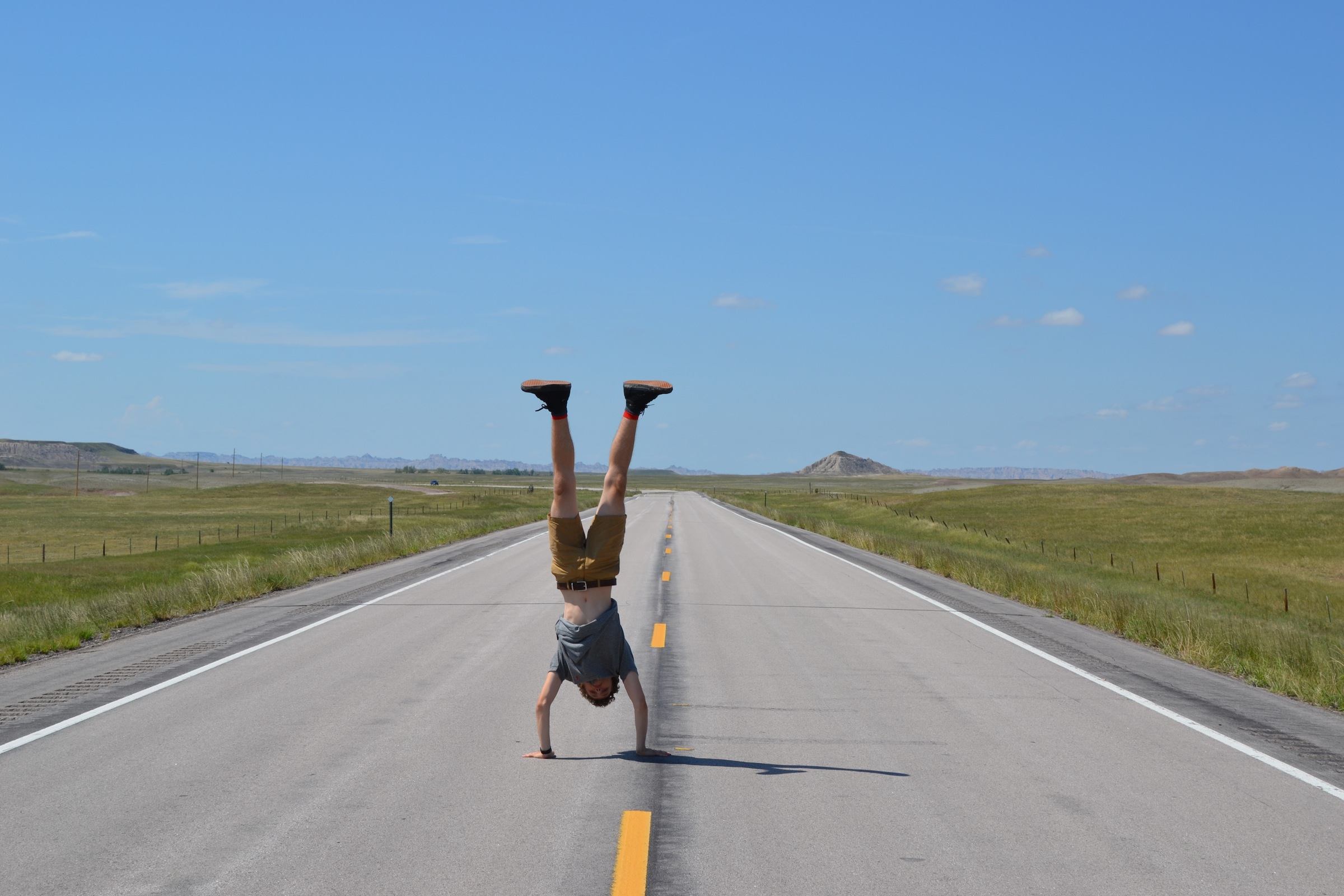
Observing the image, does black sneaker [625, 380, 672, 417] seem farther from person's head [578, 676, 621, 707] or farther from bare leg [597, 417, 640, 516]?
person's head [578, 676, 621, 707]

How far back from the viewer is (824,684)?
10297mm

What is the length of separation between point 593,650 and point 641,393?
1.70m

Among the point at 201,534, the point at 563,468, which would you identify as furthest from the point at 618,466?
the point at 201,534

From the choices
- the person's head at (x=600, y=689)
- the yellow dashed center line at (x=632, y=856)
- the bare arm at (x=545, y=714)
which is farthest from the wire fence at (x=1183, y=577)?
the yellow dashed center line at (x=632, y=856)

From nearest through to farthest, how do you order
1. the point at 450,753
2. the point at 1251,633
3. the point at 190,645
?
the point at 450,753 < the point at 190,645 < the point at 1251,633

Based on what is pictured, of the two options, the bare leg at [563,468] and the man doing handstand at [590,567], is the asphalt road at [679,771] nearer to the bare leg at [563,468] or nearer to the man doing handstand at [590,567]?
the man doing handstand at [590,567]

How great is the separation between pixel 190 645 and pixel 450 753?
6.87 m

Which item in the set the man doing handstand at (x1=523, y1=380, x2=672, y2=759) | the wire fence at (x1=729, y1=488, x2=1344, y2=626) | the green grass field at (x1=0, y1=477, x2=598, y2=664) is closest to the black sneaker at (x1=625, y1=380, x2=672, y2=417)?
the man doing handstand at (x1=523, y1=380, x2=672, y2=759)

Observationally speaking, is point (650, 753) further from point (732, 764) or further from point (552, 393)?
point (552, 393)

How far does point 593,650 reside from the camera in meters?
7.06

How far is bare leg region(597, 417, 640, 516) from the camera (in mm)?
6691

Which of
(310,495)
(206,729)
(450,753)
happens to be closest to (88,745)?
(206,729)

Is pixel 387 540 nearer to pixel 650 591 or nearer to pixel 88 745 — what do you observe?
pixel 650 591

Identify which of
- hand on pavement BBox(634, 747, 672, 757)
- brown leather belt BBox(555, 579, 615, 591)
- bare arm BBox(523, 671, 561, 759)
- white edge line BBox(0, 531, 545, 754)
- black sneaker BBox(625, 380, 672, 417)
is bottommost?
white edge line BBox(0, 531, 545, 754)
